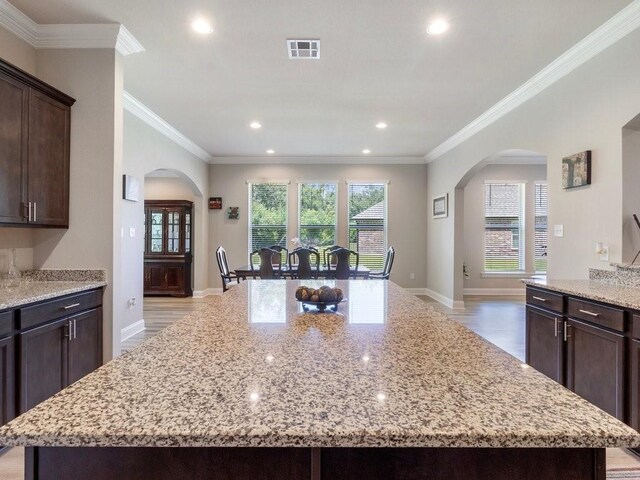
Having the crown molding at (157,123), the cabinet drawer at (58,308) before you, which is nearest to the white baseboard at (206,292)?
the crown molding at (157,123)

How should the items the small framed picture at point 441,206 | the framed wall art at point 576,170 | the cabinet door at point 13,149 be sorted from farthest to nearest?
the small framed picture at point 441,206 < the framed wall art at point 576,170 < the cabinet door at point 13,149

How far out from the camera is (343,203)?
7680mm

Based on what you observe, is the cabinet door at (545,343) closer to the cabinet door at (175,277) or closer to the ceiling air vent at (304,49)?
the ceiling air vent at (304,49)

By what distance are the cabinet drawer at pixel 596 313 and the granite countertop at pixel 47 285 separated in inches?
128

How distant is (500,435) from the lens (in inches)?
24.8

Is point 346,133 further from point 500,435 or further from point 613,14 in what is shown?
point 500,435

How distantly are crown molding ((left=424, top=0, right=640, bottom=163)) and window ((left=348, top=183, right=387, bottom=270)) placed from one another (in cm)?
270

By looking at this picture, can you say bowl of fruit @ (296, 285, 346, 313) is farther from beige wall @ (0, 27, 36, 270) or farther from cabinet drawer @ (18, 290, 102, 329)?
beige wall @ (0, 27, 36, 270)

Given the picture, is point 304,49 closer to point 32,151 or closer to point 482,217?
point 32,151

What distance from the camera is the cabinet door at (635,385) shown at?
1.91m

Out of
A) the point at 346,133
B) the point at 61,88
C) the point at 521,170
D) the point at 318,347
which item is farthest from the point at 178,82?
the point at 521,170

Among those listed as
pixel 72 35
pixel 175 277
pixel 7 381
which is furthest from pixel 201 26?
pixel 175 277

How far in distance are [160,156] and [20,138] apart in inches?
120

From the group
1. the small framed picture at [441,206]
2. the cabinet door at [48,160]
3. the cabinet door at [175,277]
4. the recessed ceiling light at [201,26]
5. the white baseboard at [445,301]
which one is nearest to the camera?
the cabinet door at [48,160]
